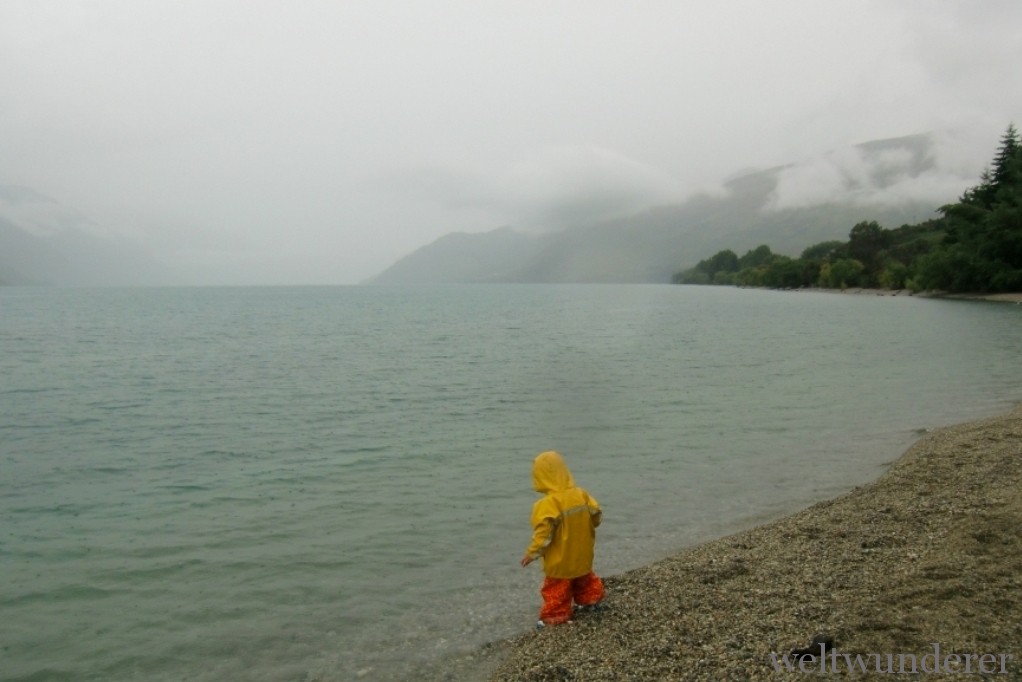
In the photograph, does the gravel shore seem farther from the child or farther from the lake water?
the lake water

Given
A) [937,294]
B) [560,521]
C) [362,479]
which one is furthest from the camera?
[937,294]

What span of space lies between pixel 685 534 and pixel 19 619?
1104 centimetres

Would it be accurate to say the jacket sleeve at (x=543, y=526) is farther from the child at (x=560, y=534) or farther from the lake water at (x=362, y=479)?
the lake water at (x=362, y=479)

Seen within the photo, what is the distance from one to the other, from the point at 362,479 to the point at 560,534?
10.3 metres

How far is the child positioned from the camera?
8.91 meters

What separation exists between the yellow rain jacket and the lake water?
1.57 metres

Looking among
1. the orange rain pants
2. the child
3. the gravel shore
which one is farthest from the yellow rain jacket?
the gravel shore

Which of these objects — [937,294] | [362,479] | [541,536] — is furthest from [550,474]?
[937,294]

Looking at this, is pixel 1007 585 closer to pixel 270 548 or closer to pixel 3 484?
pixel 270 548

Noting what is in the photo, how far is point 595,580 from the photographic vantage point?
965 cm

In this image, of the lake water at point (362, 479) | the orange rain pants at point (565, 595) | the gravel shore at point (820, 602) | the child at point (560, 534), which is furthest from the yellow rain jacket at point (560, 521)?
the lake water at point (362, 479)

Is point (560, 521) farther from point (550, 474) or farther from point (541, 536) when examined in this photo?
point (550, 474)

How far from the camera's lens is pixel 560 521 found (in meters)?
8.95

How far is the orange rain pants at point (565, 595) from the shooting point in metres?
9.41
